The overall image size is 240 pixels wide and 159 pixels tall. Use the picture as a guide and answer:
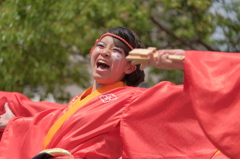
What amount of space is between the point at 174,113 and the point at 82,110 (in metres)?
0.57

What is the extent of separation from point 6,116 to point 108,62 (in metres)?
0.93

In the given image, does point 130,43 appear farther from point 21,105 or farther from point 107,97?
point 21,105

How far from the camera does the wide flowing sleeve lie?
314 cm

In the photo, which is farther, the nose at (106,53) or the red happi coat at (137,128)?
the nose at (106,53)

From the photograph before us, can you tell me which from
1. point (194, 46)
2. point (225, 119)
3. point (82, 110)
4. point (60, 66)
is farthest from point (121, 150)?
point (194, 46)

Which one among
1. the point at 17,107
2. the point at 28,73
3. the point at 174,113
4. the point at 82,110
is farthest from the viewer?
the point at 28,73

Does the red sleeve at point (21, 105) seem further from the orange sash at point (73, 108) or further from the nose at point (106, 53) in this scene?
the nose at point (106, 53)

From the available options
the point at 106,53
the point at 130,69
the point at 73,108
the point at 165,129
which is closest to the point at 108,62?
the point at 106,53

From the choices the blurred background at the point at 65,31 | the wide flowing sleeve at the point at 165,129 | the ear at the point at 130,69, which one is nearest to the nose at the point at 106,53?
the ear at the point at 130,69

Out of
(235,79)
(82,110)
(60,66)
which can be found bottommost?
(60,66)

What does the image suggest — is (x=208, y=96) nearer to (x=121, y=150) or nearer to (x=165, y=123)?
(x=165, y=123)

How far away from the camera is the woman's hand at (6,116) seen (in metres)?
3.92

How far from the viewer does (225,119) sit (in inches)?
106

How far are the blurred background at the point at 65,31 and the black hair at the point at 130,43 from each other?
2.90 metres
